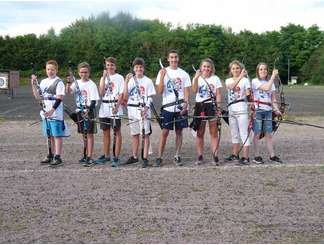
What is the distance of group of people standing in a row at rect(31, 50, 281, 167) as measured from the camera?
934 centimetres

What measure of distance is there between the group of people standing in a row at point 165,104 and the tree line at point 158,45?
166 feet

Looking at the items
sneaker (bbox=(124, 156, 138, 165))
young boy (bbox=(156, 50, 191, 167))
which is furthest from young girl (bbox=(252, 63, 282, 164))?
sneaker (bbox=(124, 156, 138, 165))

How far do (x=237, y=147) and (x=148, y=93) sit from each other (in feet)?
6.18

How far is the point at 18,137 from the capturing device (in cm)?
1364

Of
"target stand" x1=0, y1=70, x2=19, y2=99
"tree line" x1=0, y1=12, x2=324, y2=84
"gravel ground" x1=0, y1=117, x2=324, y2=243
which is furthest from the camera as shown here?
"tree line" x1=0, y1=12, x2=324, y2=84

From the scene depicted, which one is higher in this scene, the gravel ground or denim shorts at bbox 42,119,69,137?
denim shorts at bbox 42,119,69,137

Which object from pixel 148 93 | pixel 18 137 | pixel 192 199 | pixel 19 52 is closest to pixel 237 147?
pixel 148 93

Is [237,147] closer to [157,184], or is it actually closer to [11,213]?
[157,184]

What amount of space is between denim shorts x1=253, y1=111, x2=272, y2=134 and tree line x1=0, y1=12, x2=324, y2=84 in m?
51.2

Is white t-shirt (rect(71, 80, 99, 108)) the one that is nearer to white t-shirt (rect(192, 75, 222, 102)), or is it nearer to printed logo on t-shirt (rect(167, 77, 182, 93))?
printed logo on t-shirt (rect(167, 77, 182, 93))

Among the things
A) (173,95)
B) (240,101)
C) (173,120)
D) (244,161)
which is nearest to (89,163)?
(173,120)

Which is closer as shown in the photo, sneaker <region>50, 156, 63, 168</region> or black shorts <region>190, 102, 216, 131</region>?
black shorts <region>190, 102, 216, 131</region>

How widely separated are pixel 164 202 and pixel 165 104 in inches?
117

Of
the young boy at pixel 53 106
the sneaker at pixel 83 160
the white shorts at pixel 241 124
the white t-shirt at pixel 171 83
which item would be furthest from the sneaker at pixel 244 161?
the young boy at pixel 53 106
